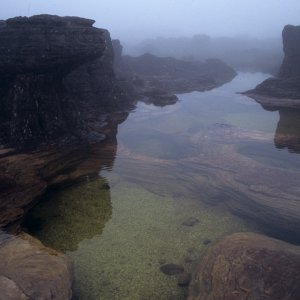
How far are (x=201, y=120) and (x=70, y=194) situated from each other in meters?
9.69

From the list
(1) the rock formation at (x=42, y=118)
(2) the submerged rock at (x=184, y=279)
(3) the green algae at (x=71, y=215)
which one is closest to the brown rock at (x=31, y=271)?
(3) the green algae at (x=71, y=215)

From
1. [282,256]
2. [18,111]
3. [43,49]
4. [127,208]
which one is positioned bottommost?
[127,208]

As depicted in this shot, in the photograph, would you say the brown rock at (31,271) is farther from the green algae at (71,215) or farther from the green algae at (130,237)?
the green algae at (71,215)

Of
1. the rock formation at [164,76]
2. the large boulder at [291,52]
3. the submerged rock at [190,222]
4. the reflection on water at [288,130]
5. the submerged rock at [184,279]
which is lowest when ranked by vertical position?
the submerged rock at [184,279]

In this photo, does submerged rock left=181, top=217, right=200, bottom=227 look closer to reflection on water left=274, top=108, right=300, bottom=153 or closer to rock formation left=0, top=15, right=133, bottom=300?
rock formation left=0, top=15, right=133, bottom=300

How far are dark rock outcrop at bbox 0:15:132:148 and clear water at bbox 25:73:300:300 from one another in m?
2.56

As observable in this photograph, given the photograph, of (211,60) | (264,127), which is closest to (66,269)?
(264,127)

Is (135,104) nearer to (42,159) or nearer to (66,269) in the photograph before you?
(42,159)

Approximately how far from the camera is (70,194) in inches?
354

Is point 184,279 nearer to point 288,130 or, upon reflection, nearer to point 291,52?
point 288,130

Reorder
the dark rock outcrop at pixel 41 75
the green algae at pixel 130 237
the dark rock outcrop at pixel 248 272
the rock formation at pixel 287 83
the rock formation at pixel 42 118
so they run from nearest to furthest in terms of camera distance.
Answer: the dark rock outcrop at pixel 248 272
the green algae at pixel 130 237
the rock formation at pixel 42 118
the dark rock outcrop at pixel 41 75
the rock formation at pixel 287 83

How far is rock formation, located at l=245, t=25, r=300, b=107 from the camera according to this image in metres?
20.8

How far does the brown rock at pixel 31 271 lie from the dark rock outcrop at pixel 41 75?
19.7ft

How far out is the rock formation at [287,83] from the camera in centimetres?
2075
